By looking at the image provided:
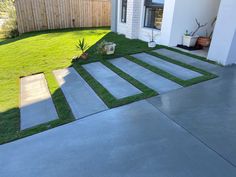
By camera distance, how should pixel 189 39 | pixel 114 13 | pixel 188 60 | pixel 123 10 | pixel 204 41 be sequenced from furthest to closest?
1. pixel 114 13
2. pixel 123 10
3. pixel 204 41
4. pixel 189 39
5. pixel 188 60

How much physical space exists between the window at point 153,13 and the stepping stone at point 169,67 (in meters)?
1.93

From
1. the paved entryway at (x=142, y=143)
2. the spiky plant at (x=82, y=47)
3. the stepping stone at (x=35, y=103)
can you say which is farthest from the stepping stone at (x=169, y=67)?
the stepping stone at (x=35, y=103)

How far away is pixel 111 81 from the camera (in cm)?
445

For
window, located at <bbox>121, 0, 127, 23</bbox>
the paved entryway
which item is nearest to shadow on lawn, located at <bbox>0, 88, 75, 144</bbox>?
the paved entryway

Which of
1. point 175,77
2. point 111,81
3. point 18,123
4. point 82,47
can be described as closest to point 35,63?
point 82,47

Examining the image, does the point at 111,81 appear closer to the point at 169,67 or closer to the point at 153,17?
the point at 169,67

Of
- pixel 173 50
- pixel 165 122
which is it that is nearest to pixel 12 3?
pixel 173 50

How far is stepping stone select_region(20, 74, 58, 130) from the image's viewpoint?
318 centimetres

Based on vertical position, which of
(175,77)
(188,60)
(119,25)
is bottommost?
(175,77)

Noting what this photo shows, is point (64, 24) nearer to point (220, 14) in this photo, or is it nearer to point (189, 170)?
point (220, 14)

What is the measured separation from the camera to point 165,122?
2.94m

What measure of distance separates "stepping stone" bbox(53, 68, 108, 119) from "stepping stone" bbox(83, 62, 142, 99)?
0.37 metres

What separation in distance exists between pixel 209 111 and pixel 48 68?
420 centimetres

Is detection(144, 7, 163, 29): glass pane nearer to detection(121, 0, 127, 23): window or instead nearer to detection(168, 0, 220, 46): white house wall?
detection(168, 0, 220, 46): white house wall
